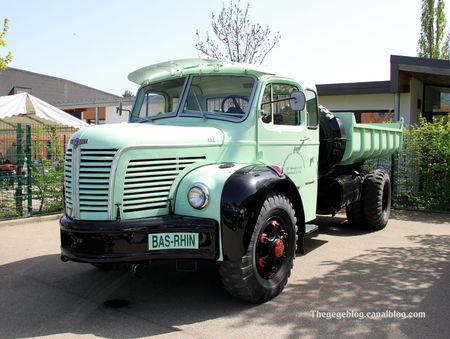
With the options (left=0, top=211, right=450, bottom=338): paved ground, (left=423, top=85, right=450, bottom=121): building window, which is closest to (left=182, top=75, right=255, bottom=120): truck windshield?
(left=0, top=211, right=450, bottom=338): paved ground

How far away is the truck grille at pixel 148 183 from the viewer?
3.39 m

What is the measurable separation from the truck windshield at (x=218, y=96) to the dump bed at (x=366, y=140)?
2.31 metres

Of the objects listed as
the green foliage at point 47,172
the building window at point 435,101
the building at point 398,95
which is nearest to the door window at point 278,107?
the green foliage at point 47,172

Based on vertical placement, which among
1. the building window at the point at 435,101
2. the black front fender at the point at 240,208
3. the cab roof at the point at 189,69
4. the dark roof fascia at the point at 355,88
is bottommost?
the black front fender at the point at 240,208

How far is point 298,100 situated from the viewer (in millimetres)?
4285

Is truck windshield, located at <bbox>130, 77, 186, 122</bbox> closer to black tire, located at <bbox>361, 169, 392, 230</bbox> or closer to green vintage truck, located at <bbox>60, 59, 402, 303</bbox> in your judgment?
green vintage truck, located at <bbox>60, 59, 402, 303</bbox>

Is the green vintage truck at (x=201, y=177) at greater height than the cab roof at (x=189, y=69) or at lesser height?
lesser

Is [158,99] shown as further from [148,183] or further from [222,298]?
[222,298]

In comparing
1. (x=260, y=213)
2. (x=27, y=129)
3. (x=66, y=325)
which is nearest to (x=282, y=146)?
(x=260, y=213)

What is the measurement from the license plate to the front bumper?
0.03m

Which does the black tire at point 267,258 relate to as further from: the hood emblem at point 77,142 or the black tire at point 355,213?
the black tire at point 355,213

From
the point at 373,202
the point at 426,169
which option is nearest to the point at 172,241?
the point at 373,202

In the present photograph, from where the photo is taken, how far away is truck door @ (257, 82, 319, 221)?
441 centimetres

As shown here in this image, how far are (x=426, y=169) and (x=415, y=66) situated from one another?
281 cm
